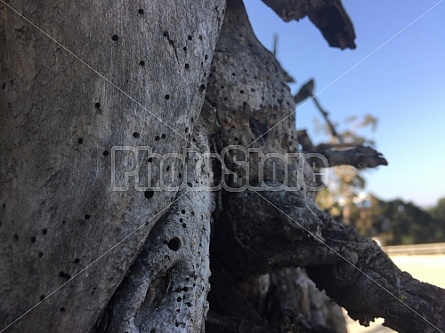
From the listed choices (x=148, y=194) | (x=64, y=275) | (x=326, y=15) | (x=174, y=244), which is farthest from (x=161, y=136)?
(x=326, y=15)

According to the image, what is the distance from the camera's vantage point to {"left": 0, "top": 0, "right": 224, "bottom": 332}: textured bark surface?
254cm

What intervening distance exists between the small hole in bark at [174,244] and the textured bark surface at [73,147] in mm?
178

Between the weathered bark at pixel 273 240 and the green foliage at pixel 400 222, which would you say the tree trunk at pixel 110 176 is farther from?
the green foliage at pixel 400 222

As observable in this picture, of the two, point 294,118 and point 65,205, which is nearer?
point 65,205

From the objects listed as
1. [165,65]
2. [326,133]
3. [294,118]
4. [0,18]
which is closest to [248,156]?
[294,118]

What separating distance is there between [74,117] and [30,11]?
0.78 metres

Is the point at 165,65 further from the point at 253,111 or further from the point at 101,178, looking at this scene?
the point at 253,111

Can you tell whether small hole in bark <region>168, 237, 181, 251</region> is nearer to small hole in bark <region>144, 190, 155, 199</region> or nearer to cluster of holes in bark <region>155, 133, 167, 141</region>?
small hole in bark <region>144, 190, 155, 199</region>

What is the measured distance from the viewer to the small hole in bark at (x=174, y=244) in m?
2.96

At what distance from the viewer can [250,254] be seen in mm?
4062

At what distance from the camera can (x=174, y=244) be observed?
299 cm

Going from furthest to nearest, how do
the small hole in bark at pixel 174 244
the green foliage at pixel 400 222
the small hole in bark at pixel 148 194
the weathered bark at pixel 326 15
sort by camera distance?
1. the green foliage at pixel 400 222
2. the weathered bark at pixel 326 15
3. the small hole in bark at pixel 174 244
4. the small hole in bark at pixel 148 194

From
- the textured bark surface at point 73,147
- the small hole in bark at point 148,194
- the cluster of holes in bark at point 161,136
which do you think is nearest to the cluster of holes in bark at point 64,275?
the textured bark surface at point 73,147

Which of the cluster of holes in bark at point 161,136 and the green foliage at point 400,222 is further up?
the cluster of holes in bark at point 161,136
